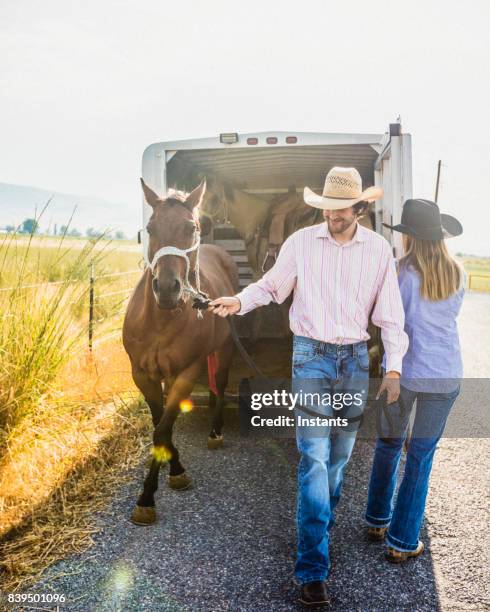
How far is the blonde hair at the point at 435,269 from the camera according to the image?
279 centimetres

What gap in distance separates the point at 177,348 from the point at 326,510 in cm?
166

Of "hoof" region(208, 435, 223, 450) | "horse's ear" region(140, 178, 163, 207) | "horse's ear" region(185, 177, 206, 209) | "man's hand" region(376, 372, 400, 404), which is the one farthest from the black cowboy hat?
"hoof" region(208, 435, 223, 450)

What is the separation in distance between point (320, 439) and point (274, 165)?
14.2 feet

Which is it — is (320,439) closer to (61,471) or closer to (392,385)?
(392,385)

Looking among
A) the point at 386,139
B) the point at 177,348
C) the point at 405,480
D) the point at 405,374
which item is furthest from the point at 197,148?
the point at 405,480

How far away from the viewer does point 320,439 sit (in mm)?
2670

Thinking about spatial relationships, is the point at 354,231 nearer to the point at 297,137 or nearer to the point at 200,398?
the point at 297,137

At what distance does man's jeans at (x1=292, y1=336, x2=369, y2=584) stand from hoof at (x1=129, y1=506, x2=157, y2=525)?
3.63ft

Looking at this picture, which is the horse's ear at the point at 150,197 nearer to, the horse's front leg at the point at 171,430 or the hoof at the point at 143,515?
the horse's front leg at the point at 171,430

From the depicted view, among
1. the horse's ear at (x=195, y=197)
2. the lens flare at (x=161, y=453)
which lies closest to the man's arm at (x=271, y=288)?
the horse's ear at (x=195, y=197)

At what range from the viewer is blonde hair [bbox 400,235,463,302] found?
2795 millimetres

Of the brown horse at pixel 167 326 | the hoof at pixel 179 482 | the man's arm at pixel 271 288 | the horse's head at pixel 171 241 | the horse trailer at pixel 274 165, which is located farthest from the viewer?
the horse trailer at pixel 274 165

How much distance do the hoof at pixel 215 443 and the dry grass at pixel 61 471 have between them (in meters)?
0.58

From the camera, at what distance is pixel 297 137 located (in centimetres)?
501
